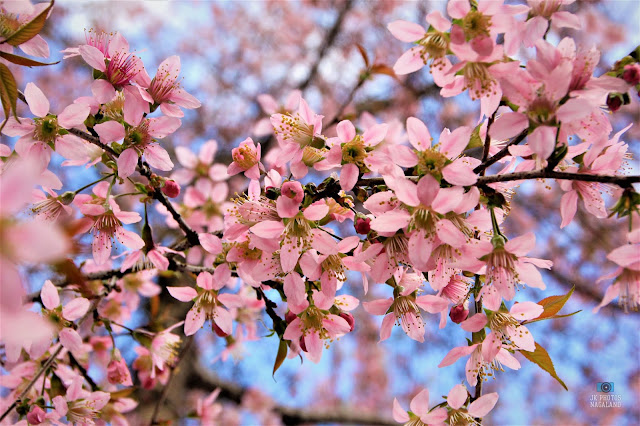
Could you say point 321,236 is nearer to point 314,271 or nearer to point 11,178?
point 314,271

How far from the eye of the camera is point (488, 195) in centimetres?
91

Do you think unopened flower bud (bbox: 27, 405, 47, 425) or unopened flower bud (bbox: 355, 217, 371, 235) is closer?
unopened flower bud (bbox: 355, 217, 371, 235)

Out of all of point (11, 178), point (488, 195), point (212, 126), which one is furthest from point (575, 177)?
point (212, 126)

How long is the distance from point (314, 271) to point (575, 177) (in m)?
0.56

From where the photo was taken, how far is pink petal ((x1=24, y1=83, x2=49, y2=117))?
1.02 m

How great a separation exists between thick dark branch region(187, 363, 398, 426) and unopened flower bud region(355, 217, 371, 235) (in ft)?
8.07

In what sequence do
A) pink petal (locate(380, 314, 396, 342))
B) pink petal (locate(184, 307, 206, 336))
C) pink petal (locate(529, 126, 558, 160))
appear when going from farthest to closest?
1. pink petal (locate(184, 307, 206, 336))
2. pink petal (locate(380, 314, 396, 342))
3. pink petal (locate(529, 126, 558, 160))

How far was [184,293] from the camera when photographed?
122cm

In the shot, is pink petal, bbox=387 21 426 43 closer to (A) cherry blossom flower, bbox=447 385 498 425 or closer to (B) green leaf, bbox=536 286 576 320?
(B) green leaf, bbox=536 286 576 320

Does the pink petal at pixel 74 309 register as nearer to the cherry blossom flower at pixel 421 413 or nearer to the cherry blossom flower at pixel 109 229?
the cherry blossom flower at pixel 109 229

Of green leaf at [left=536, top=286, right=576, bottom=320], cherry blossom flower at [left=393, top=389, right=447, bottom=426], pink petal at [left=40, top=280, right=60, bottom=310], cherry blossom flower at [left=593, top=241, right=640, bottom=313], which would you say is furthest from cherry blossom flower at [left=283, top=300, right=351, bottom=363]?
pink petal at [left=40, top=280, right=60, bottom=310]

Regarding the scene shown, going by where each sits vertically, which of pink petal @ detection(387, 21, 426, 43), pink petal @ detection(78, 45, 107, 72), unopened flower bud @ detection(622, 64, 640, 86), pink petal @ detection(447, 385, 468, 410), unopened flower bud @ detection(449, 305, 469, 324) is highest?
pink petal @ detection(387, 21, 426, 43)

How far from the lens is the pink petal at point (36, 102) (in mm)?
1024

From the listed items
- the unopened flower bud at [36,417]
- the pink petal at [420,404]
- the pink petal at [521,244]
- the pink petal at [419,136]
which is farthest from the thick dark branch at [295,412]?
the pink petal at [419,136]
